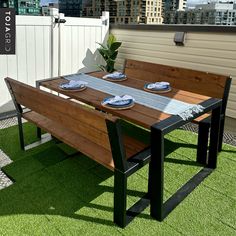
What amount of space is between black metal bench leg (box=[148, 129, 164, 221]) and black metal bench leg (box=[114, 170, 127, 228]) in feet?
0.80

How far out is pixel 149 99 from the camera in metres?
2.55

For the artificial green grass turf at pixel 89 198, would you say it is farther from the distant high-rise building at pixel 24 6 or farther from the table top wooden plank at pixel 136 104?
the distant high-rise building at pixel 24 6

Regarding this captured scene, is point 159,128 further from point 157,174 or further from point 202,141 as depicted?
point 202,141

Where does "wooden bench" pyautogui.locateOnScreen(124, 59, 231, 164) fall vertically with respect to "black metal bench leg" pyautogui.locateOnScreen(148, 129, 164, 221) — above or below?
above

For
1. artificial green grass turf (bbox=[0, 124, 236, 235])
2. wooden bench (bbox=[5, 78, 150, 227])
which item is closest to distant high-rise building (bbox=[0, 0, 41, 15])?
wooden bench (bbox=[5, 78, 150, 227])

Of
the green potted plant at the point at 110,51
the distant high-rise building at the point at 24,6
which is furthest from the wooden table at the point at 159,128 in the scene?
the green potted plant at the point at 110,51

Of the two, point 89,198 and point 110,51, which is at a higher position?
point 110,51

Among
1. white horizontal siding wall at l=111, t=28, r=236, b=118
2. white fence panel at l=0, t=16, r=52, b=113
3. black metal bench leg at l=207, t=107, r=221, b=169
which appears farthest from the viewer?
white fence panel at l=0, t=16, r=52, b=113

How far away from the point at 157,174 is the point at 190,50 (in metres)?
2.72

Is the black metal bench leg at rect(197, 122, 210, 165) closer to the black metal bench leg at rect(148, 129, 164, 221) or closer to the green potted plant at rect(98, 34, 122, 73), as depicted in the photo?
the black metal bench leg at rect(148, 129, 164, 221)

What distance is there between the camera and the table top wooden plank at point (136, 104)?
2.11 meters

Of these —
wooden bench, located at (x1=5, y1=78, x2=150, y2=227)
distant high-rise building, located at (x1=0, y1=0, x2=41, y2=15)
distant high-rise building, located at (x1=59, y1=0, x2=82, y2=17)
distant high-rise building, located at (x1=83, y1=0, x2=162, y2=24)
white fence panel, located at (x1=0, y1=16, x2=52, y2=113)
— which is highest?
distant high-rise building, located at (x1=83, y1=0, x2=162, y2=24)

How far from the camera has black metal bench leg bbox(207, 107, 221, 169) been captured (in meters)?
2.53

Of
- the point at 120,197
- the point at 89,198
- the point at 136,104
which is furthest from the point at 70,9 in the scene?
the point at 120,197
